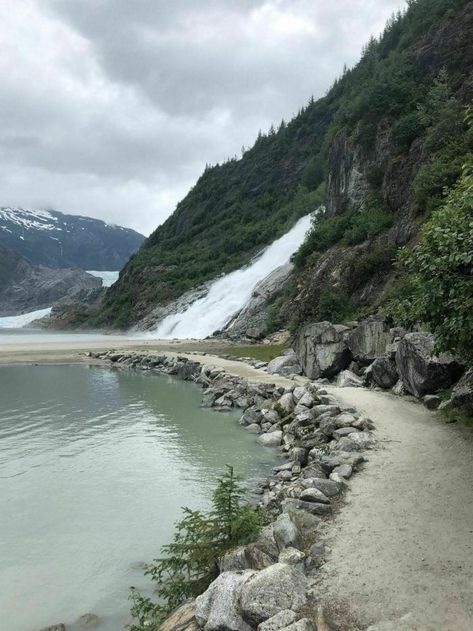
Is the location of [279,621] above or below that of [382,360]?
below

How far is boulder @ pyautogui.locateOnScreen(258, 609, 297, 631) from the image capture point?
547 cm

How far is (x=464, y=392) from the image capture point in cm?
1502

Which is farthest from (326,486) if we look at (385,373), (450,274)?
(385,373)

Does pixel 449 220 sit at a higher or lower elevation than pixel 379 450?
higher

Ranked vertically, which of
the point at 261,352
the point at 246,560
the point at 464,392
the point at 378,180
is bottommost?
the point at 246,560

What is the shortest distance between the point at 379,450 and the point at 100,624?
8202 mm

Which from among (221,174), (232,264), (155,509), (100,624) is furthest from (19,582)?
(221,174)

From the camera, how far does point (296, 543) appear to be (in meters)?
7.59

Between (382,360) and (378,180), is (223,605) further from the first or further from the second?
(378,180)

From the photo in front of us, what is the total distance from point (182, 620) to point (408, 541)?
3.64 meters

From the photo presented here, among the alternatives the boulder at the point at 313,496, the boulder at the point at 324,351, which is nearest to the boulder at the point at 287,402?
the boulder at the point at 324,351

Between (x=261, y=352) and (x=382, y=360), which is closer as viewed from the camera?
(x=382, y=360)

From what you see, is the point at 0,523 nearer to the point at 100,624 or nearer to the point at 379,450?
the point at 100,624

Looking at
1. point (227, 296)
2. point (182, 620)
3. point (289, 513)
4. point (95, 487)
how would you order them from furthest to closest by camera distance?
point (227, 296) < point (95, 487) < point (289, 513) < point (182, 620)
